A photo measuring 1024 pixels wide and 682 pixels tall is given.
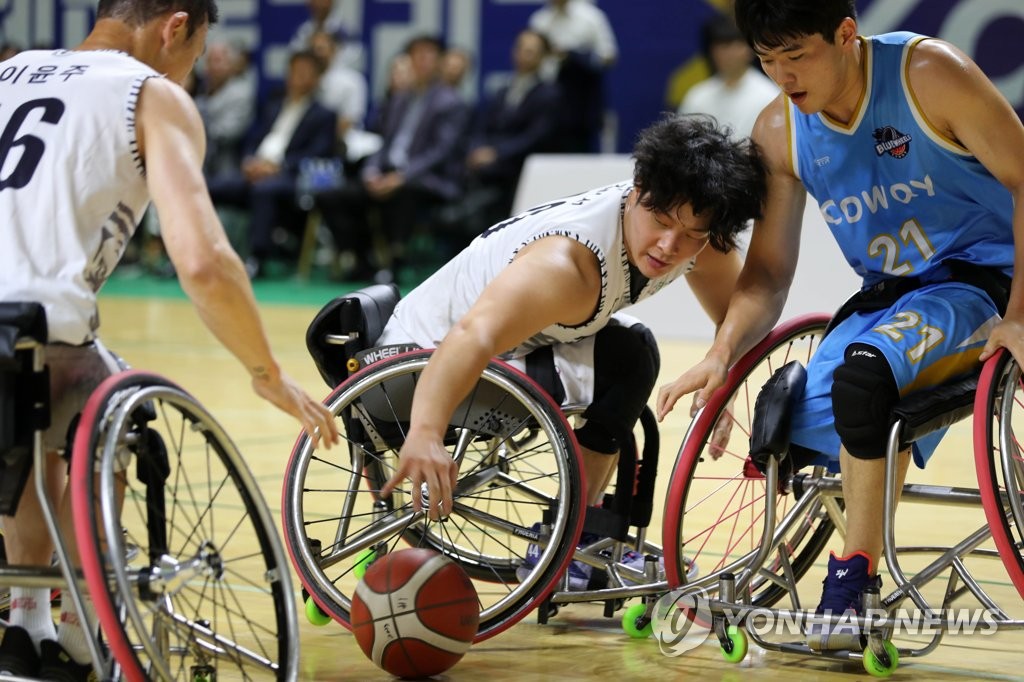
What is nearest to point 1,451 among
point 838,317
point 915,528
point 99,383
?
point 99,383

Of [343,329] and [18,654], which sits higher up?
[343,329]

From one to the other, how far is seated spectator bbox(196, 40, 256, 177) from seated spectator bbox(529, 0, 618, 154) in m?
2.66

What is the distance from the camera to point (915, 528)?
→ 160 inches

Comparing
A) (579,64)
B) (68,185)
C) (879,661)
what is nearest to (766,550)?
(879,661)

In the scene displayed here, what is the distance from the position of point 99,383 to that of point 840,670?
56.2 inches

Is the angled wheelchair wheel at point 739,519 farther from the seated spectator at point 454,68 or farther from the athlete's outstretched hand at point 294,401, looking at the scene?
the seated spectator at point 454,68

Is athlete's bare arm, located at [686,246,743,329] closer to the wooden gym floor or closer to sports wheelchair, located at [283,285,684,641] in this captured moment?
sports wheelchair, located at [283,285,684,641]

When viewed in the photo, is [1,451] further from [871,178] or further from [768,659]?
[871,178]

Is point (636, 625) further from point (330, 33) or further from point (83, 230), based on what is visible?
point (330, 33)

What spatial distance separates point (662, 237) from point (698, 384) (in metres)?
0.29

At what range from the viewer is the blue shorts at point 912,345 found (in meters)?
2.79

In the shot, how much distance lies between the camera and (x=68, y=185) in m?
2.36

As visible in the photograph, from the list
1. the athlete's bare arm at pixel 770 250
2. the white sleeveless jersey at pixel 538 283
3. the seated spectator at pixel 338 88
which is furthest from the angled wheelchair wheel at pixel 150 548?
the seated spectator at pixel 338 88

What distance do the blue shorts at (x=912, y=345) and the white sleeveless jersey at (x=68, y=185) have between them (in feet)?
4.38
